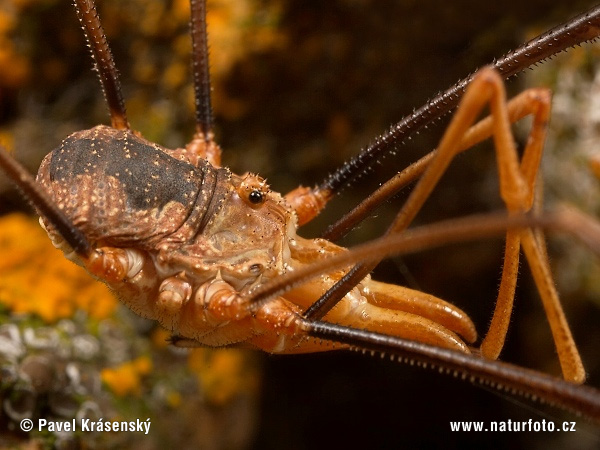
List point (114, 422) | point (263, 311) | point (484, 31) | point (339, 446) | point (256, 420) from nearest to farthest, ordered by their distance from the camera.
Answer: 1. point (263, 311)
2. point (114, 422)
3. point (484, 31)
4. point (256, 420)
5. point (339, 446)

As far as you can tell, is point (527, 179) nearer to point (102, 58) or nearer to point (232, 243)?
point (232, 243)

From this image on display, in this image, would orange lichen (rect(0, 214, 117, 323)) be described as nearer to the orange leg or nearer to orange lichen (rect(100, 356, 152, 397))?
orange lichen (rect(100, 356, 152, 397))

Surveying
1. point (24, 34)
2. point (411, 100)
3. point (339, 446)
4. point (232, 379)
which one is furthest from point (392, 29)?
point (339, 446)

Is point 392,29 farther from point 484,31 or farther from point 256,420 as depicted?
point 256,420

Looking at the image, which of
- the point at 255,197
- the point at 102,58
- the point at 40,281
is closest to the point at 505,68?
the point at 255,197

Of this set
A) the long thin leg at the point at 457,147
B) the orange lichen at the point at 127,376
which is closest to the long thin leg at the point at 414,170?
the long thin leg at the point at 457,147

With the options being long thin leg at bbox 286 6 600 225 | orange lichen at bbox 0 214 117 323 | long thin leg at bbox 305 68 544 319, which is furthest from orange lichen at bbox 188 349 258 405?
long thin leg at bbox 305 68 544 319
